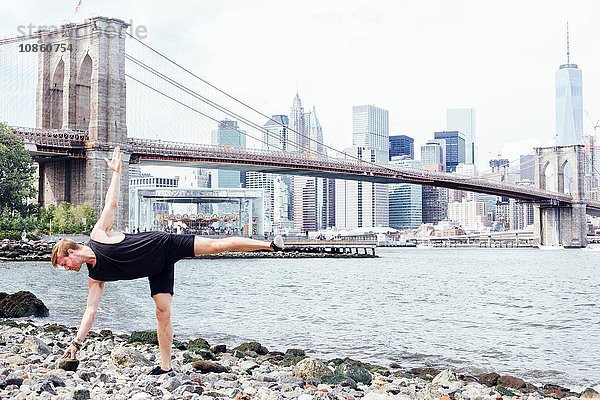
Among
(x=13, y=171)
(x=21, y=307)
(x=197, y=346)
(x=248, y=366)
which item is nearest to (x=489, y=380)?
(x=248, y=366)

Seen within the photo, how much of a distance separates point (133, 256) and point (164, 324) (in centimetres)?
75

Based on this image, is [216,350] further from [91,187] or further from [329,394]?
[91,187]

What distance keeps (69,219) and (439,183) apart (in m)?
27.0

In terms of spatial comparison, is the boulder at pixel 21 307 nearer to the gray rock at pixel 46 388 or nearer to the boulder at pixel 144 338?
the boulder at pixel 144 338

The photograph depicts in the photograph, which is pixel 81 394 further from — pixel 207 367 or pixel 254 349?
pixel 254 349

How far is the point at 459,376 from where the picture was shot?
347 inches

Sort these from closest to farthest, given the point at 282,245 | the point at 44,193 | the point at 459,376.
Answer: the point at 282,245, the point at 459,376, the point at 44,193

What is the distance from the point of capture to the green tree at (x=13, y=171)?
131 ft

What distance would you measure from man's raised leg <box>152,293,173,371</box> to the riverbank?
0.50 ft

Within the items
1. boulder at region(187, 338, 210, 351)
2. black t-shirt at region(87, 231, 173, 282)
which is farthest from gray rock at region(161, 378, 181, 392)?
boulder at region(187, 338, 210, 351)

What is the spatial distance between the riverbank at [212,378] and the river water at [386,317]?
185cm

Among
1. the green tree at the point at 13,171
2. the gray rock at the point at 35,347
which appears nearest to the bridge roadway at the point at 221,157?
the green tree at the point at 13,171

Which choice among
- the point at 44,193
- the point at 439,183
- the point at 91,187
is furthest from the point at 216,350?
the point at 439,183

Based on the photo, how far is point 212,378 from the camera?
22.1ft
